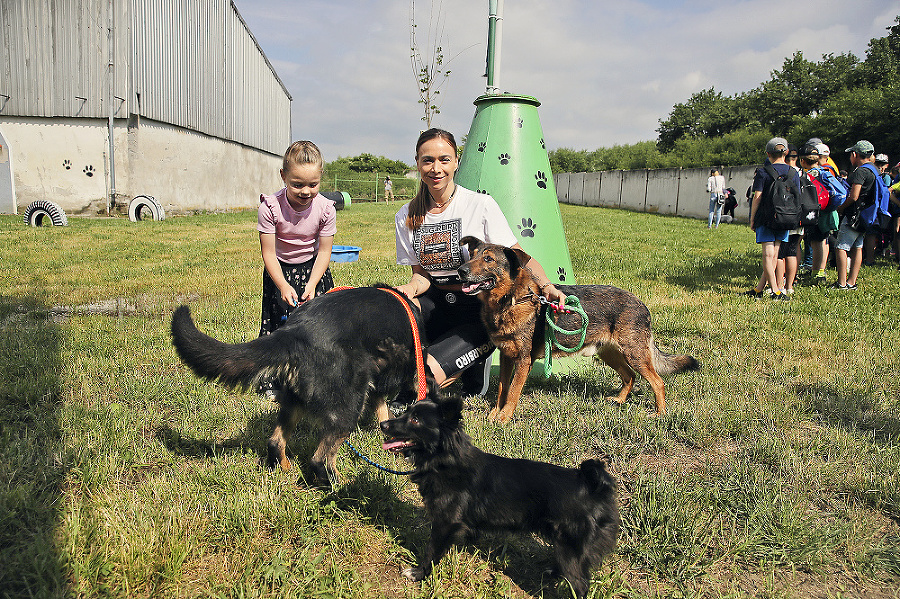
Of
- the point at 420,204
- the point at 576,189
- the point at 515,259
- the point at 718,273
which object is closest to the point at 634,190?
the point at 576,189

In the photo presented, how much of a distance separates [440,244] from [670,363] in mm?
2178

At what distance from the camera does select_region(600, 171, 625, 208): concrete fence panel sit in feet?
116

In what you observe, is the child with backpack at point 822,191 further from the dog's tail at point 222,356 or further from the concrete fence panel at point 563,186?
the concrete fence panel at point 563,186

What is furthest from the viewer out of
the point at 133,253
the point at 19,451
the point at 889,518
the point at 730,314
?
the point at 133,253

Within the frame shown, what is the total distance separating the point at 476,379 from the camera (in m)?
4.21

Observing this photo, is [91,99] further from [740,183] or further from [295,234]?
[740,183]

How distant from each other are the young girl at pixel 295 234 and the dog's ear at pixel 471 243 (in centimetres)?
90

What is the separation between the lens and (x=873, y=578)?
2312mm

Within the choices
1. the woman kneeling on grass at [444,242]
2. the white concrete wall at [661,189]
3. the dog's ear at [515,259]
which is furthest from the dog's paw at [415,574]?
the white concrete wall at [661,189]

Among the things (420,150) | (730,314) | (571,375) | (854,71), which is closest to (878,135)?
(854,71)

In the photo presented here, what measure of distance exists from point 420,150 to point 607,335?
6.56 ft

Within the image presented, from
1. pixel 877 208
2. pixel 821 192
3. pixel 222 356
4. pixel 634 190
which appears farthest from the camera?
pixel 634 190

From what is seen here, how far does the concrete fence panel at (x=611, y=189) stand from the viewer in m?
35.5

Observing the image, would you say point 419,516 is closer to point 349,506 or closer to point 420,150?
point 349,506
